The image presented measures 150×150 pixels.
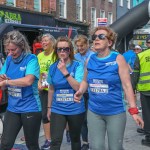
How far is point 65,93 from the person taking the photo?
4.84m

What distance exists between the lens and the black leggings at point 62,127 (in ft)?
15.6

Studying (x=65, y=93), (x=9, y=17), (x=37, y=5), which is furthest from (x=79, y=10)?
(x=65, y=93)

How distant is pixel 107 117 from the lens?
4.34m

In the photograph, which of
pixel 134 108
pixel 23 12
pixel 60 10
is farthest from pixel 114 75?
pixel 60 10

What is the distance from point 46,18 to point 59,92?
2219 centimetres

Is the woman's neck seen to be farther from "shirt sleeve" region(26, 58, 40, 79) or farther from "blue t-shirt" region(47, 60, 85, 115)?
"shirt sleeve" region(26, 58, 40, 79)

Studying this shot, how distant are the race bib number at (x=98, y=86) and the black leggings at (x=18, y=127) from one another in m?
0.75

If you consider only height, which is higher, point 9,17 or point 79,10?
point 79,10

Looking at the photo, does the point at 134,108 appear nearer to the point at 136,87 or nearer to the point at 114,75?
the point at 114,75

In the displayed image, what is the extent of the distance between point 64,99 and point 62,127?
329mm

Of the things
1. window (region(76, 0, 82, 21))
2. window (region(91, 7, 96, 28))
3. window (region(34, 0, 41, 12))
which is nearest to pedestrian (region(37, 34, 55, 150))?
window (region(34, 0, 41, 12))

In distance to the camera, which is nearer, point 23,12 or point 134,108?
point 134,108

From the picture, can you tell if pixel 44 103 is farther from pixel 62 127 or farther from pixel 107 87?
pixel 107 87

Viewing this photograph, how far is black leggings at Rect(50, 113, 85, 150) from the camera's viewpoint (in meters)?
4.75
